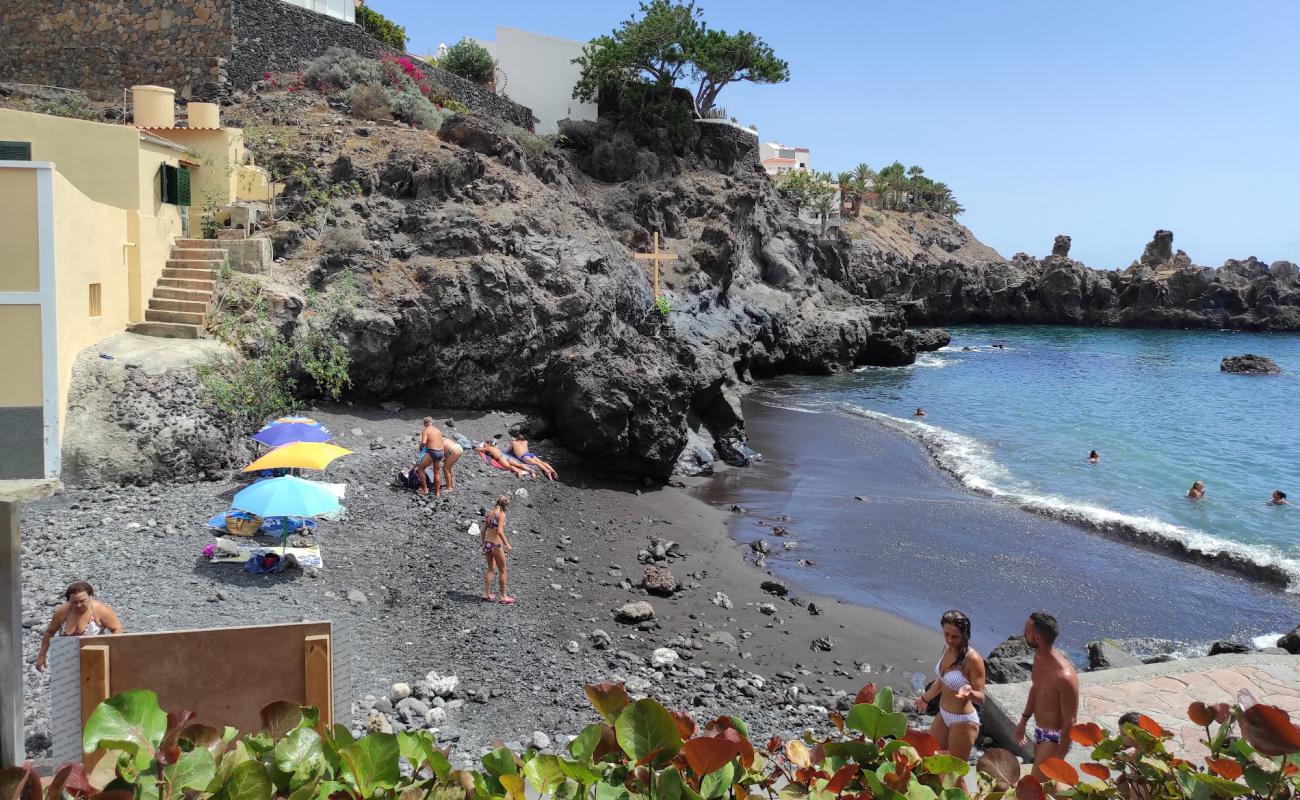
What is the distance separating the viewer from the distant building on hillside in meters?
91.1

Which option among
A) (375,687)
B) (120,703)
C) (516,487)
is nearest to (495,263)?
(516,487)

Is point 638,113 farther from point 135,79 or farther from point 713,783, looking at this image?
point 713,783

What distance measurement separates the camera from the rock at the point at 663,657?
10.3 m

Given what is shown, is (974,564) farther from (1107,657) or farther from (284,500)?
(284,500)

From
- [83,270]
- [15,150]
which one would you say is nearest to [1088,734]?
[83,270]

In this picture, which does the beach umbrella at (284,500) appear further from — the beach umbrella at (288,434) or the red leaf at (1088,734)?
the red leaf at (1088,734)

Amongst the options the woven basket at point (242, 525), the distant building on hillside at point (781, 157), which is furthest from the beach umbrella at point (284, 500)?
the distant building on hillside at point (781, 157)

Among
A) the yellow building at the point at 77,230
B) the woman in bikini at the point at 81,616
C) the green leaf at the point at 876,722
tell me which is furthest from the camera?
the yellow building at the point at 77,230

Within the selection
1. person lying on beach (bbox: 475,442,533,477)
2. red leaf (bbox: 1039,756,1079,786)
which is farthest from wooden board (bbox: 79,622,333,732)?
person lying on beach (bbox: 475,442,533,477)

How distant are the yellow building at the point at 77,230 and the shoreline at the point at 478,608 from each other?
153 centimetres

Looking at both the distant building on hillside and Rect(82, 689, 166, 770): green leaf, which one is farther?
the distant building on hillside

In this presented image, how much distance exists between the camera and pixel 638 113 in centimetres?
4050

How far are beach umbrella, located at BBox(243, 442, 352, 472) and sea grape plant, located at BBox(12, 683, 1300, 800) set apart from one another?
957 cm

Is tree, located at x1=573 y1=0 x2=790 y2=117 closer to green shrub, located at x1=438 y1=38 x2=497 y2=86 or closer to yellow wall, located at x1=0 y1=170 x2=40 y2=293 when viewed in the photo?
green shrub, located at x1=438 y1=38 x2=497 y2=86
